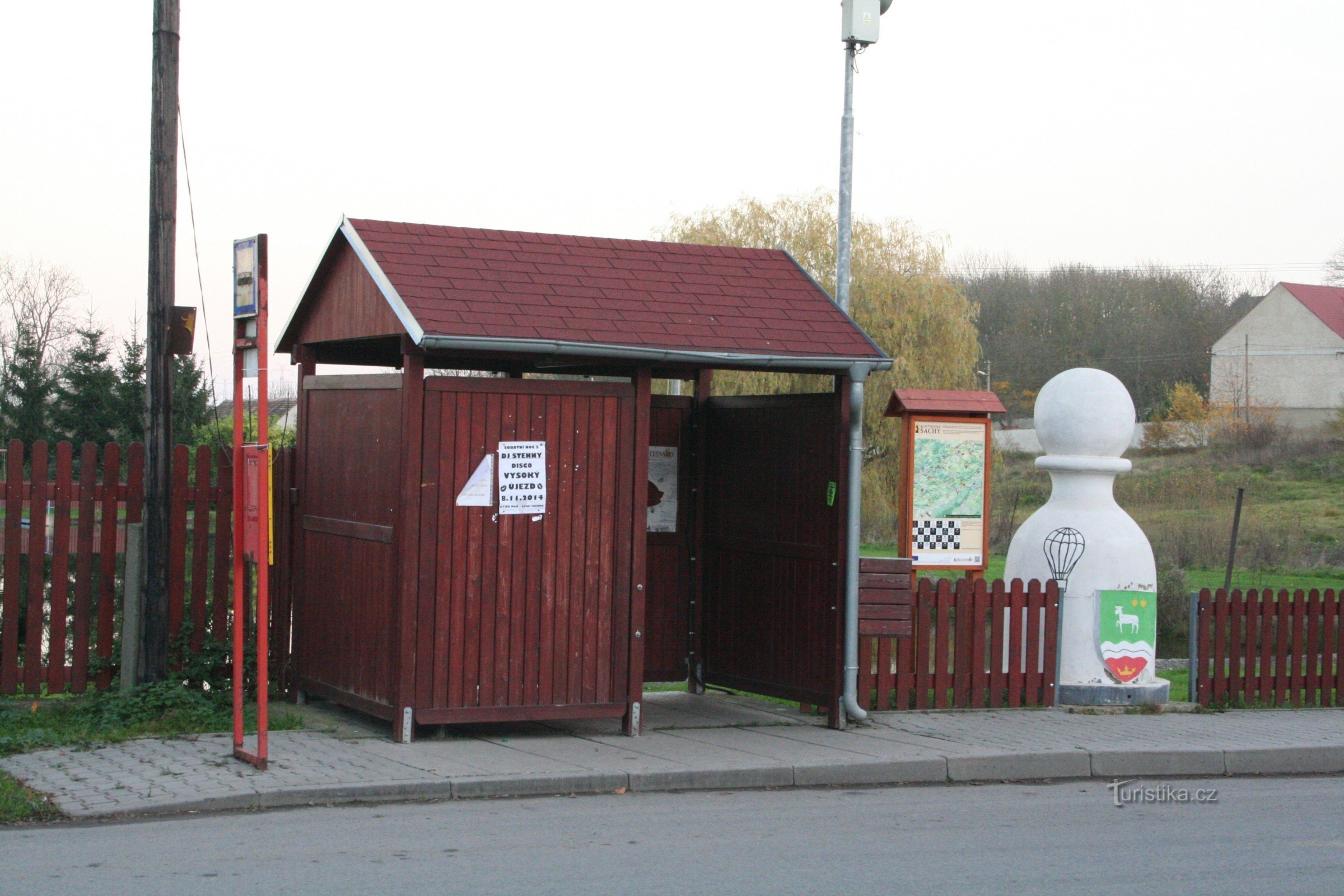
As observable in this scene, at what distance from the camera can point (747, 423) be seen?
32.4ft

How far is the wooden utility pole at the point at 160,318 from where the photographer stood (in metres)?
8.56

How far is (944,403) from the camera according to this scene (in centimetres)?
1053

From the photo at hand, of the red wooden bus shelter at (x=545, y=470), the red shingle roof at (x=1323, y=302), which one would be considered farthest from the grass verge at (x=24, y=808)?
the red shingle roof at (x=1323, y=302)

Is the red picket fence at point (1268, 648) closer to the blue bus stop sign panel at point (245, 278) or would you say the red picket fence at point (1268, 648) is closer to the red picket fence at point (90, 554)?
the red picket fence at point (90, 554)

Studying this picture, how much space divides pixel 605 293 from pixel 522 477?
1426 millimetres

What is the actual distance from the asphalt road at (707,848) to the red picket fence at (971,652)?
220 centimetres

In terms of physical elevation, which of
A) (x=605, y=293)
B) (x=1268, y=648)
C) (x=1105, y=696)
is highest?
(x=605, y=293)

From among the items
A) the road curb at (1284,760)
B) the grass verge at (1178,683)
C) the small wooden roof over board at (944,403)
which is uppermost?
the small wooden roof over board at (944,403)

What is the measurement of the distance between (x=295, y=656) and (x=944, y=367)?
24610 mm

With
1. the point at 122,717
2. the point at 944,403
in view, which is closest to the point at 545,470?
the point at 122,717

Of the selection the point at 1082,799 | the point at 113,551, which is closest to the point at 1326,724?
the point at 1082,799

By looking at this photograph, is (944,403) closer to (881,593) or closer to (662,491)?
(881,593)

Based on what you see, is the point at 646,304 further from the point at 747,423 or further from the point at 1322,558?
the point at 1322,558

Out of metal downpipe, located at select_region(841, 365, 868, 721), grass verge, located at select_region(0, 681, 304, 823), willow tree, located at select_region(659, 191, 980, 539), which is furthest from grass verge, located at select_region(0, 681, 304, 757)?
willow tree, located at select_region(659, 191, 980, 539)
